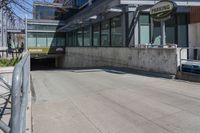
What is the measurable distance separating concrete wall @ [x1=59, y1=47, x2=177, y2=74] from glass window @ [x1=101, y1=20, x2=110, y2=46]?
2.75 ft

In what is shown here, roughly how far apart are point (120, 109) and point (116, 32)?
17887 millimetres

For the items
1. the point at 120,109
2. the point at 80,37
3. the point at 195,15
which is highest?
the point at 195,15

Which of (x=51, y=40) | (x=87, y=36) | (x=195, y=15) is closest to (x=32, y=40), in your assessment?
(x=51, y=40)

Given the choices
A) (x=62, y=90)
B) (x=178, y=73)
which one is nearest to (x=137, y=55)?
(x=178, y=73)

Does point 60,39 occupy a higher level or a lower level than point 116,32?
higher

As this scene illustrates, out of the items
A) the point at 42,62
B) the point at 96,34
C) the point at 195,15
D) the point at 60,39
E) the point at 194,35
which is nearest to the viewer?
the point at 195,15

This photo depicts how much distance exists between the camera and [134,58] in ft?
64.4

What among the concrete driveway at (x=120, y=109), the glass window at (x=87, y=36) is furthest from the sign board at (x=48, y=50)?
the concrete driveway at (x=120, y=109)

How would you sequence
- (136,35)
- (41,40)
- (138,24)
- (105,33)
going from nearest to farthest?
(136,35) → (138,24) → (105,33) → (41,40)

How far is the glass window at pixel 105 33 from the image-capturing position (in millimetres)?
27844

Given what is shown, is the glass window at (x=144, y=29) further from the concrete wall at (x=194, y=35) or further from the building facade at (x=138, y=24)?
the concrete wall at (x=194, y=35)

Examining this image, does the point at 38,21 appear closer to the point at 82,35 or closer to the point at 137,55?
Result: the point at 82,35

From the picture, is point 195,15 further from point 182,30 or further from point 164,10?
point 164,10

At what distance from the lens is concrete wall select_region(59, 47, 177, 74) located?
49.8 feet
